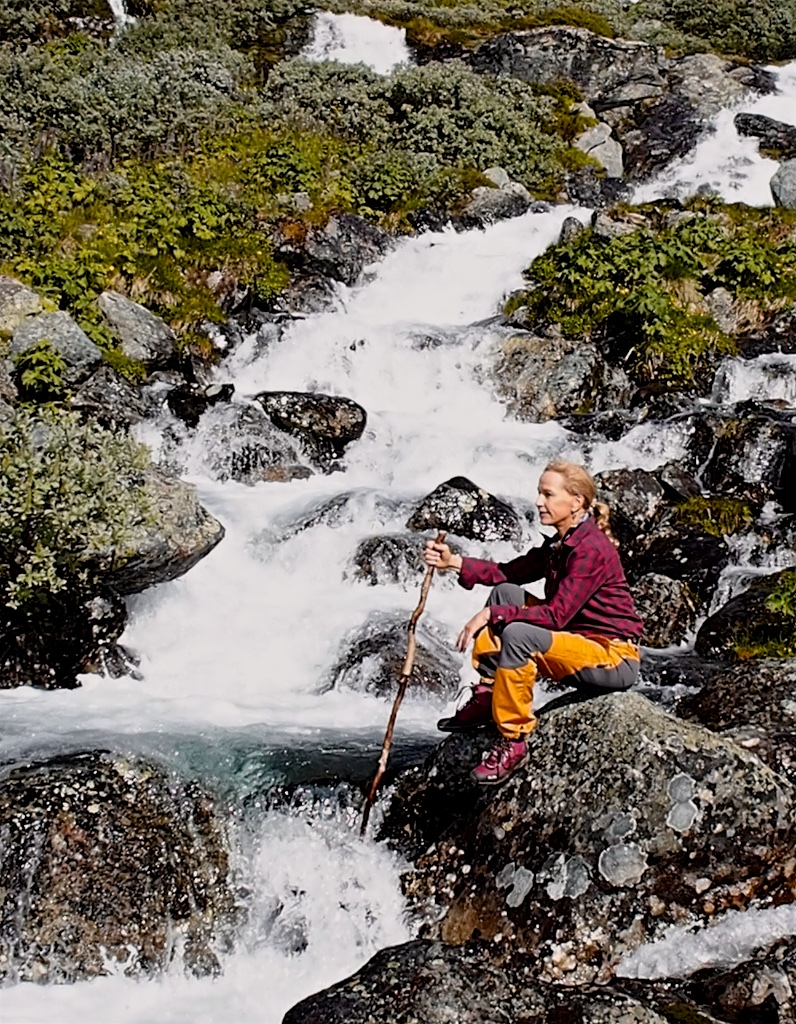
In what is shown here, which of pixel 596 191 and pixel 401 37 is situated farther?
pixel 401 37

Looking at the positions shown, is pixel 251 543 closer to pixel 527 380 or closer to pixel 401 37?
pixel 527 380

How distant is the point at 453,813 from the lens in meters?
6.66

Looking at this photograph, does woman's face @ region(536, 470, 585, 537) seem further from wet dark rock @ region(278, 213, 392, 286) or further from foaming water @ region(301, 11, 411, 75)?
foaming water @ region(301, 11, 411, 75)

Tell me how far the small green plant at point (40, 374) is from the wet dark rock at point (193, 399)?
1.81 meters

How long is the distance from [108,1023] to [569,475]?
4319mm

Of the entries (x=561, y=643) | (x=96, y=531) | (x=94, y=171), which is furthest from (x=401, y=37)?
(x=561, y=643)

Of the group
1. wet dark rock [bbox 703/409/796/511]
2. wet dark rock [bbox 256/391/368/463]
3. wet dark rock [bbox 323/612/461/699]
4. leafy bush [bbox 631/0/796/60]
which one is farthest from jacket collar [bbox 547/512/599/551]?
leafy bush [bbox 631/0/796/60]

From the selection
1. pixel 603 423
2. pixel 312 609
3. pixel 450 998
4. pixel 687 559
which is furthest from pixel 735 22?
pixel 450 998

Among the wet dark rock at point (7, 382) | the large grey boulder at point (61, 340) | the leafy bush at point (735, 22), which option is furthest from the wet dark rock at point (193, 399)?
the leafy bush at point (735, 22)

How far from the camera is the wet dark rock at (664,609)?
10906 millimetres

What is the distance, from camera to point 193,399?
589 inches

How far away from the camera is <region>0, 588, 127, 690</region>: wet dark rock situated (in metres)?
9.02

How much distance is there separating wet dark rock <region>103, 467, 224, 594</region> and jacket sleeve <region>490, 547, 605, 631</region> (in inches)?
183

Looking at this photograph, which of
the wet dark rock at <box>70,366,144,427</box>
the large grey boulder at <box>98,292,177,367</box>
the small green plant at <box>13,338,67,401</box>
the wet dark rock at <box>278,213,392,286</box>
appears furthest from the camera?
the wet dark rock at <box>278,213,392,286</box>
